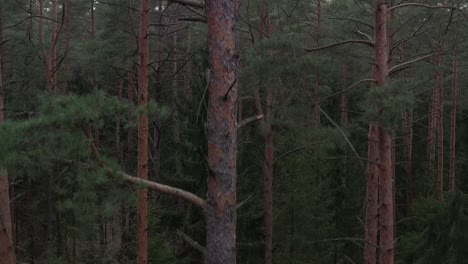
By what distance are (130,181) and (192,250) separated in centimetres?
753

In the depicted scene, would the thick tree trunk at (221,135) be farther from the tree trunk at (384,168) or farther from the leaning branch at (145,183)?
the tree trunk at (384,168)

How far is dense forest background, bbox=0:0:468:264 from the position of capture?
3928 millimetres

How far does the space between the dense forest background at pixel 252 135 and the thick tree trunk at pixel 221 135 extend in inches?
3.0

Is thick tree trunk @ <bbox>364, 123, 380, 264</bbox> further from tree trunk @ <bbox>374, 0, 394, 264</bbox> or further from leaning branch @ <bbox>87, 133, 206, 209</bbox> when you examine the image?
leaning branch @ <bbox>87, 133, 206, 209</bbox>

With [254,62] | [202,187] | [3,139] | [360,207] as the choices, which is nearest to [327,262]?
[360,207]

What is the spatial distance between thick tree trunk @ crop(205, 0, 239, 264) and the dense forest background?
8 cm

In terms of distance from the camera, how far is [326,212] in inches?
587

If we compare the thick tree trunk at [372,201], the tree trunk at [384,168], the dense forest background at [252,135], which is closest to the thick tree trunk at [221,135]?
the dense forest background at [252,135]

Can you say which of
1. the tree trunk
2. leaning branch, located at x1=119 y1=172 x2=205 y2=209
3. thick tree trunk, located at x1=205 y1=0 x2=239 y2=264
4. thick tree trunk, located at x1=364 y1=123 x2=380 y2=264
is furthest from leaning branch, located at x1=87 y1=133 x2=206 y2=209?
thick tree trunk, located at x1=364 y1=123 x2=380 y2=264

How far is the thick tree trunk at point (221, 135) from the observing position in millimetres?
3758

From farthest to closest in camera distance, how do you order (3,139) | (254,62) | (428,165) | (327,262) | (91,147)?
(428,165), (327,262), (254,62), (91,147), (3,139)

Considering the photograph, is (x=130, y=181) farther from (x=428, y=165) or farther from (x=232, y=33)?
(x=428, y=165)

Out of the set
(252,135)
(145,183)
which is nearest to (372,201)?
(145,183)

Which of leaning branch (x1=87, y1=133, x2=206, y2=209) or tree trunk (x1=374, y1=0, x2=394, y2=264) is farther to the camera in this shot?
tree trunk (x1=374, y1=0, x2=394, y2=264)
